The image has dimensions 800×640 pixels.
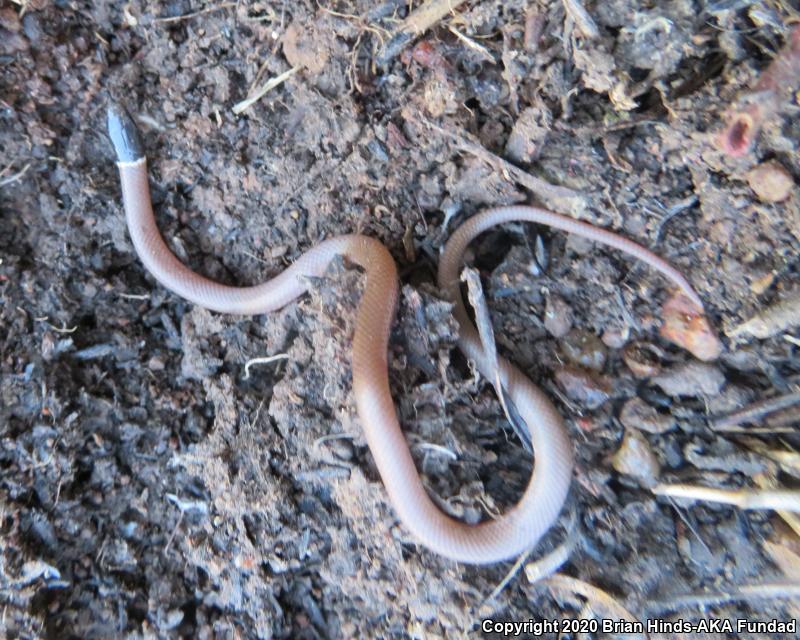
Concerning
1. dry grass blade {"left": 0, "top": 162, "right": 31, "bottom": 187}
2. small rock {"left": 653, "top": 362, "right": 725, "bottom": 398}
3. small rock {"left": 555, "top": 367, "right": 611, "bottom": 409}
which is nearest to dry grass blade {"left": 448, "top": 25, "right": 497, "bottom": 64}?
small rock {"left": 555, "top": 367, "right": 611, "bottom": 409}

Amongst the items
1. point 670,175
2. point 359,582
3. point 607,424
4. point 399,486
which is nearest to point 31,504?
point 359,582

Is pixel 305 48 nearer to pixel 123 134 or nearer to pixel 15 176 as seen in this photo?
pixel 123 134

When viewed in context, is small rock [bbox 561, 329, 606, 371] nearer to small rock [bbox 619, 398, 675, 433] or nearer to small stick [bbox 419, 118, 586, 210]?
small rock [bbox 619, 398, 675, 433]

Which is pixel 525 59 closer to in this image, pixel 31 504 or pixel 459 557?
pixel 459 557

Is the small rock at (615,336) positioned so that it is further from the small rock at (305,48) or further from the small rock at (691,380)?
the small rock at (305,48)

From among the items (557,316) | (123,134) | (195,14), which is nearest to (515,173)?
(557,316)
